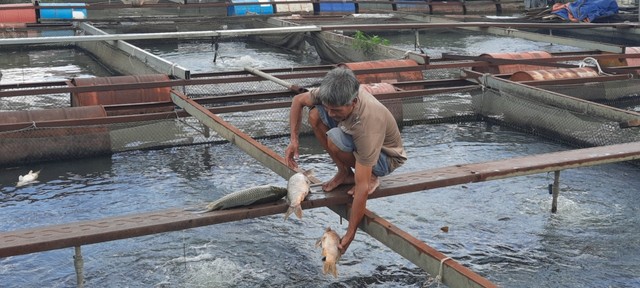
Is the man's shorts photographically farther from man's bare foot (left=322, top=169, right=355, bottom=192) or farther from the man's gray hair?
the man's gray hair

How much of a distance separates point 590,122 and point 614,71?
264 centimetres

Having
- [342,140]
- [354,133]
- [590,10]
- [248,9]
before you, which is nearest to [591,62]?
[342,140]

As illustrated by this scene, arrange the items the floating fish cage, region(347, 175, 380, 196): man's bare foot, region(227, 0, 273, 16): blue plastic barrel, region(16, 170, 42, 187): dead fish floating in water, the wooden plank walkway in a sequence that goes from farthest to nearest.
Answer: region(227, 0, 273, 16): blue plastic barrel → the floating fish cage → region(16, 170, 42, 187): dead fish floating in water → region(347, 175, 380, 196): man's bare foot → the wooden plank walkway

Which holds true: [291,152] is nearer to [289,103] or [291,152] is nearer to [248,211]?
[248,211]

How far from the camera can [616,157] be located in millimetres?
6758

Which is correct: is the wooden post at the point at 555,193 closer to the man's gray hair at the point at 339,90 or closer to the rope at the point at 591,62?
the man's gray hair at the point at 339,90

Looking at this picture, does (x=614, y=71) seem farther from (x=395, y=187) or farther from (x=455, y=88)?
(x=395, y=187)

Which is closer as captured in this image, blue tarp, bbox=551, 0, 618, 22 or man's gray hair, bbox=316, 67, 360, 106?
man's gray hair, bbox=316, 67, 360, 106

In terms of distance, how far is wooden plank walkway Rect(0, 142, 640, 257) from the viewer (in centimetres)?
483

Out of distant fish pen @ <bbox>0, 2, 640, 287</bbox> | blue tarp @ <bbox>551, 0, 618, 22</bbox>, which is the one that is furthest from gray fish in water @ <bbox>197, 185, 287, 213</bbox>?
blue tarp @ <bbox>551, 0, 618, 22</bbox>

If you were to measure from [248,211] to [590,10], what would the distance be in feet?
61.1

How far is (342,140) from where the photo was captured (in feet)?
17.2

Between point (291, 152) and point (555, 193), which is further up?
point (291, 152)

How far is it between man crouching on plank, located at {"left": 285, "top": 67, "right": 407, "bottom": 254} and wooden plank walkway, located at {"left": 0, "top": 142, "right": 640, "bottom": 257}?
0.77 feet
